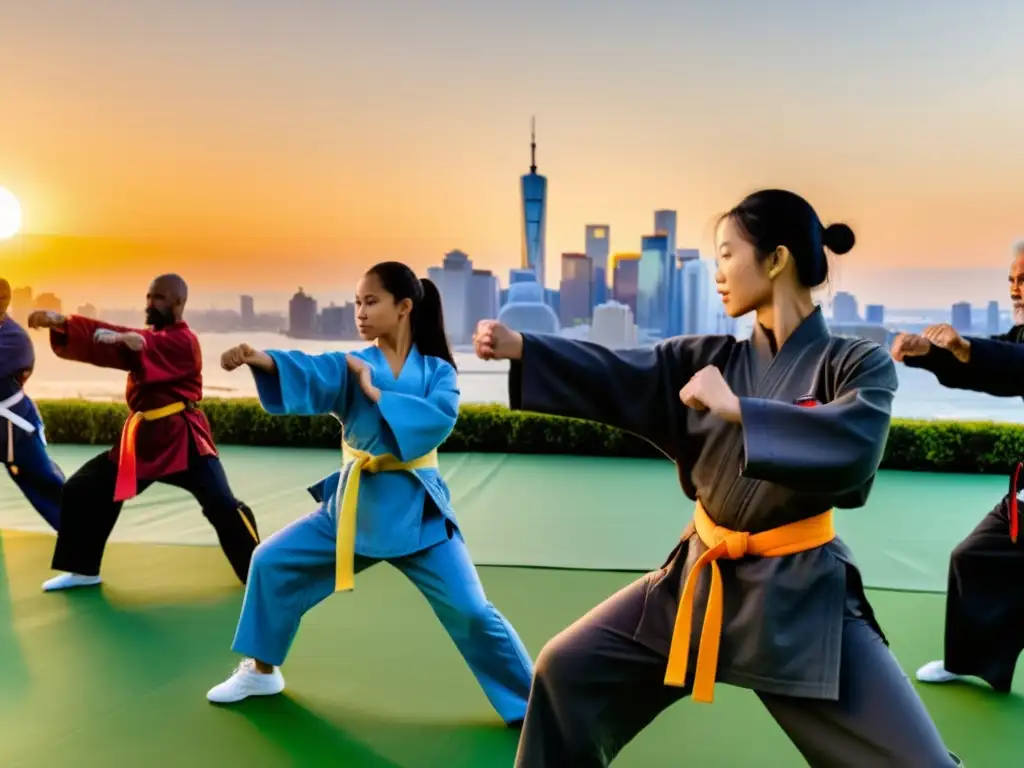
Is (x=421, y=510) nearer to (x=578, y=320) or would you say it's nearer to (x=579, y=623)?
(x=579, y=623)

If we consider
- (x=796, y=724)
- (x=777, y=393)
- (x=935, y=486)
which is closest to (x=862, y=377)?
(x=777, y=393)

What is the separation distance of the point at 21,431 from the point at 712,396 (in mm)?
3942

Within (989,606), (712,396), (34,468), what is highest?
(712,396)

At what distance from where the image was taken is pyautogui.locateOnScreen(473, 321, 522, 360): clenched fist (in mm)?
1753

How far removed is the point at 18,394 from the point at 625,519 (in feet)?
11.0

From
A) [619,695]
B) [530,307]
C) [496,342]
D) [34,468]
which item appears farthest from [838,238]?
[530,307]

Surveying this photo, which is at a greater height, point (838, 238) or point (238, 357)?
point (838, 238)

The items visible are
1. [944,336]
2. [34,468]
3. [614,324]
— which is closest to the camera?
[944,336]

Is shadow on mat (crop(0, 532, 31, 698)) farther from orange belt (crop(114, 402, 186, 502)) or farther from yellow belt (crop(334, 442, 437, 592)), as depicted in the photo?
yellow belt (crop(334, 442, 437, 592))

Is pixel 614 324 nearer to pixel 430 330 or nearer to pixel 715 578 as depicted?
pixel 430 330

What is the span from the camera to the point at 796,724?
162 centimetres

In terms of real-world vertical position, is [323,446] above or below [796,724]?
below

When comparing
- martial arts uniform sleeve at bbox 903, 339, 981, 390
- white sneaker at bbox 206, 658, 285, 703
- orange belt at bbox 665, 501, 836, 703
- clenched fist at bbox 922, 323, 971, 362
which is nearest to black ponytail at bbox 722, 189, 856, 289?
orange belt at bbox 665, 501, 836, 703

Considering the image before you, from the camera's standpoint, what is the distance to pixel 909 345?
7.68 ft
